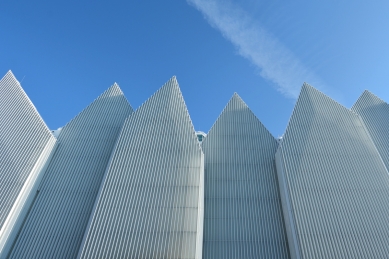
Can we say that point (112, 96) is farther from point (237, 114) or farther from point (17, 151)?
point (237, 114)

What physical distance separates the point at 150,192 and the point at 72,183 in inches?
311

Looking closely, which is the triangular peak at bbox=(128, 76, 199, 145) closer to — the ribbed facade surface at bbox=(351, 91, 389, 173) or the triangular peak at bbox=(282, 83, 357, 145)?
the triangular peak at bbox=(282, 83, 357, 145)

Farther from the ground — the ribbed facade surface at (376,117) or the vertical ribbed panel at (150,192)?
the ribbed facade surface at (376,117)

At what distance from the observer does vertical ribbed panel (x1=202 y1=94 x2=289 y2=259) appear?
19891 mm

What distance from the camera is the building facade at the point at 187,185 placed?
1827cm

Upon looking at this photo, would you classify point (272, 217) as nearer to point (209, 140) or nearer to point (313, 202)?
point (313, 202)

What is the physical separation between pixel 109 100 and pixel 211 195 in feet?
53.7

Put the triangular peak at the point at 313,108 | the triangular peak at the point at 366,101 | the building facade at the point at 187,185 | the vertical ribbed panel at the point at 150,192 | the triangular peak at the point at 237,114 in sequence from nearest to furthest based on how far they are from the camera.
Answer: the vertical ribbed panel at the point at 150,192 < the building facade at the point at 187,185 < the triangular peak at the point at 313,108 < the triangular peak at the point at 237,114 < the triangular peak at the point at 366,101

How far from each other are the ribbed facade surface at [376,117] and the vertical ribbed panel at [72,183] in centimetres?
2554

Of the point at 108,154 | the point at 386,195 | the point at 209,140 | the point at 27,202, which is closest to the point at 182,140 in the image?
the point at 209,140

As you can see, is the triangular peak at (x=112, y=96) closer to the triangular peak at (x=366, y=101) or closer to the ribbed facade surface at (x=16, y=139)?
the ribbed facade surface at (x=16, y=139)

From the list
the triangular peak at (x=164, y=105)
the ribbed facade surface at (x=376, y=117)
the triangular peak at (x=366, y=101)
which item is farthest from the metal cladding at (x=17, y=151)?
the triangular peak at (x=366, y=101)

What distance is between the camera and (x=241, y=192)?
2280 cm

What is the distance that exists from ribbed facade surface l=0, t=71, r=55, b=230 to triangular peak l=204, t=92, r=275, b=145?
16.2 m
